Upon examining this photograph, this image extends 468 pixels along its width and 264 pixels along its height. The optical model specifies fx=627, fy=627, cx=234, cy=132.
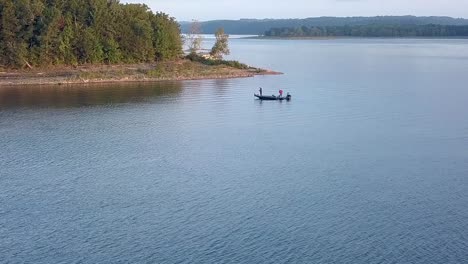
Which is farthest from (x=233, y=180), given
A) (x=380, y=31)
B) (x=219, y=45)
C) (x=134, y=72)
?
(x=380, y=31)

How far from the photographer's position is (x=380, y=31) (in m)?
131

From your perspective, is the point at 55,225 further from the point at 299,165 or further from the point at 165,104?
the point at 165,104

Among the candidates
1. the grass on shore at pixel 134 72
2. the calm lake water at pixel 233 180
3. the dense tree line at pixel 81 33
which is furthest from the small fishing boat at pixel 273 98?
the dense tree line at pixel 81 33

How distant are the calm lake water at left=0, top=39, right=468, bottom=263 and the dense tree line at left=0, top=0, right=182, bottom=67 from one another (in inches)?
340

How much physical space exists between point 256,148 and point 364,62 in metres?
41.8

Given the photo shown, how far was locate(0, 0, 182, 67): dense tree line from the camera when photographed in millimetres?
40594

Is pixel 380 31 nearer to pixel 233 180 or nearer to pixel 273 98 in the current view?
pixel 273 98

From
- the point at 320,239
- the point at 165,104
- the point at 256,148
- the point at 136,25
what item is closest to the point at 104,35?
the point at 136,25

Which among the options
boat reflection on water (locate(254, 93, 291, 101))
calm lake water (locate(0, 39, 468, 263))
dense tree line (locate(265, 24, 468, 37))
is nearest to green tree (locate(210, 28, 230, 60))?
boat reflection on water (locate(254, 93, 291, 101))

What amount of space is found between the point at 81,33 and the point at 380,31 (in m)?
98.1

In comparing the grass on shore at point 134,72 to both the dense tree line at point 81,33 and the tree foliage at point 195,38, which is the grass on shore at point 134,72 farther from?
the tree foliage at point 195,38

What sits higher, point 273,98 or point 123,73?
point 123,73

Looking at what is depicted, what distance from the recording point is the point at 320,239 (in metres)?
13.9

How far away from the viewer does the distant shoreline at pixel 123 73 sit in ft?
133
